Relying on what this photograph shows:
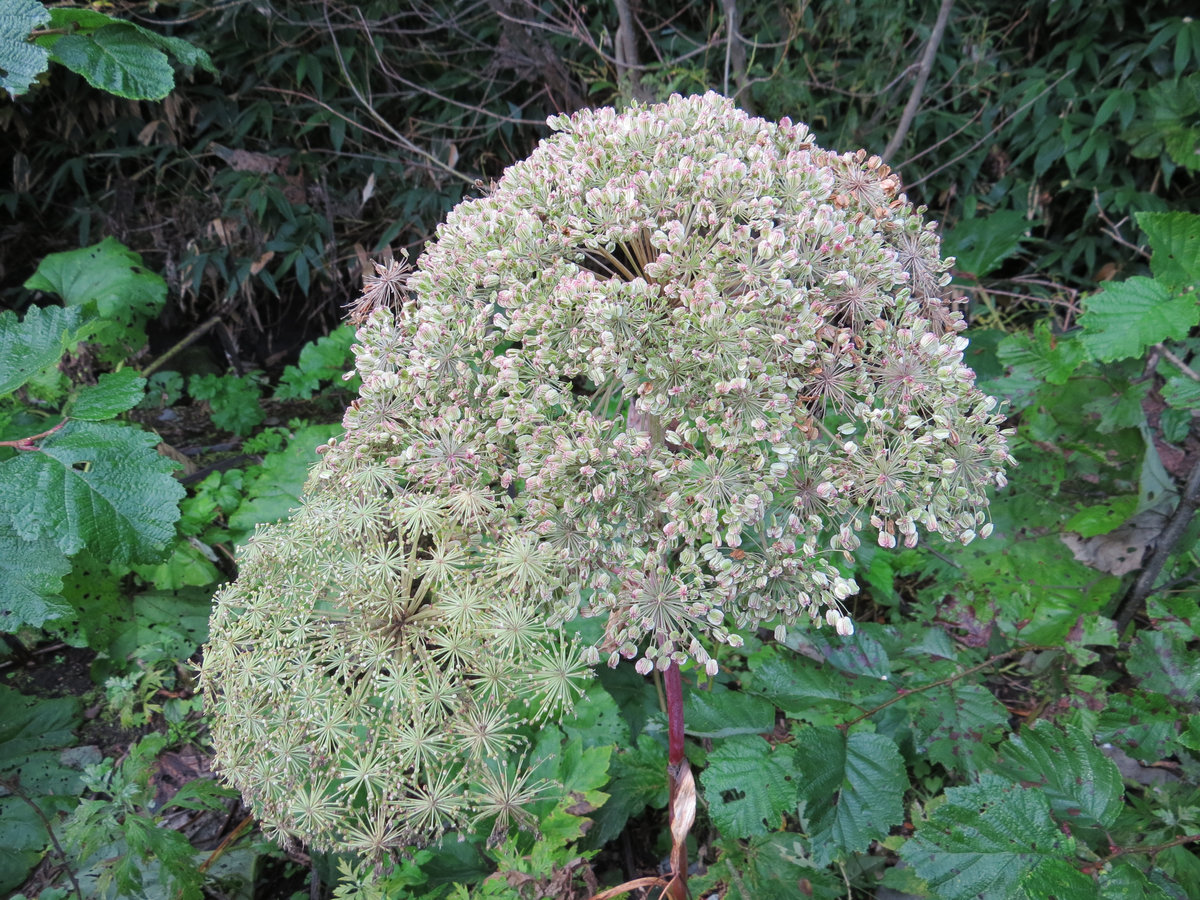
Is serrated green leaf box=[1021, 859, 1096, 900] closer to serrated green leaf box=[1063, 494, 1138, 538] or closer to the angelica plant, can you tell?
the angelica plant

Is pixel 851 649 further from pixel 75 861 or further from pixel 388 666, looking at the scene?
pixel 75 861

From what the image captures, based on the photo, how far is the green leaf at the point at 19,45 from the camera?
1.27m

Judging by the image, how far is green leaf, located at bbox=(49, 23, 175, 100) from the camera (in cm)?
141

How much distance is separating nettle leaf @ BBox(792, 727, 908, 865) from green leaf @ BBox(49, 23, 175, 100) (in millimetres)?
1838

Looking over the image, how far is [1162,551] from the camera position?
1841 mm

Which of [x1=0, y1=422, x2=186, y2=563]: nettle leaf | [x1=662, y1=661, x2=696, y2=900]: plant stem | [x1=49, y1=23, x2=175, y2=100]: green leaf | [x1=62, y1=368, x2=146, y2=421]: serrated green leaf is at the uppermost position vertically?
[x1=49, y1=23, x2=175, y2=100]: green leaf

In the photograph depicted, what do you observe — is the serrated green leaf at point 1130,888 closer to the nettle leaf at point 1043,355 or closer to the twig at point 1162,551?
the twig at point 1162,551

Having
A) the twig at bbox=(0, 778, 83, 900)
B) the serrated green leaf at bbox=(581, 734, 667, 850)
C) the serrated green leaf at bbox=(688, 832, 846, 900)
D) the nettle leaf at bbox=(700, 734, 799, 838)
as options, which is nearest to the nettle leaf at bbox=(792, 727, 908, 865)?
the nettle leaf at bbox=(700, 734, 799, 838)

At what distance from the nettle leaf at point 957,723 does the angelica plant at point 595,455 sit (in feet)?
1.55

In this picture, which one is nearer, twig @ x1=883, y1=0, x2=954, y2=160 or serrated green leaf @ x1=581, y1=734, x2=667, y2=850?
serrated green leaf @ x1=581, y1=734, x2=667, y2=850

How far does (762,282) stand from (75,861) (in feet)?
7.54

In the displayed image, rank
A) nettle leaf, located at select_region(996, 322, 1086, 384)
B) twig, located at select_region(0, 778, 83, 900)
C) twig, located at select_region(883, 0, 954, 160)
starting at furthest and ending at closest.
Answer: twig, located at select_region(883, 0, 954, 160) < nettle leaf, located at select_region(996, 322, 1086, 384) < twig, located at select_region(0, 778, 83, 900)

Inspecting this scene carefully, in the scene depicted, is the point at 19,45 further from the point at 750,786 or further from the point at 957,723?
the point at 957,723

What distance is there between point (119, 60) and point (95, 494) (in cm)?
94
